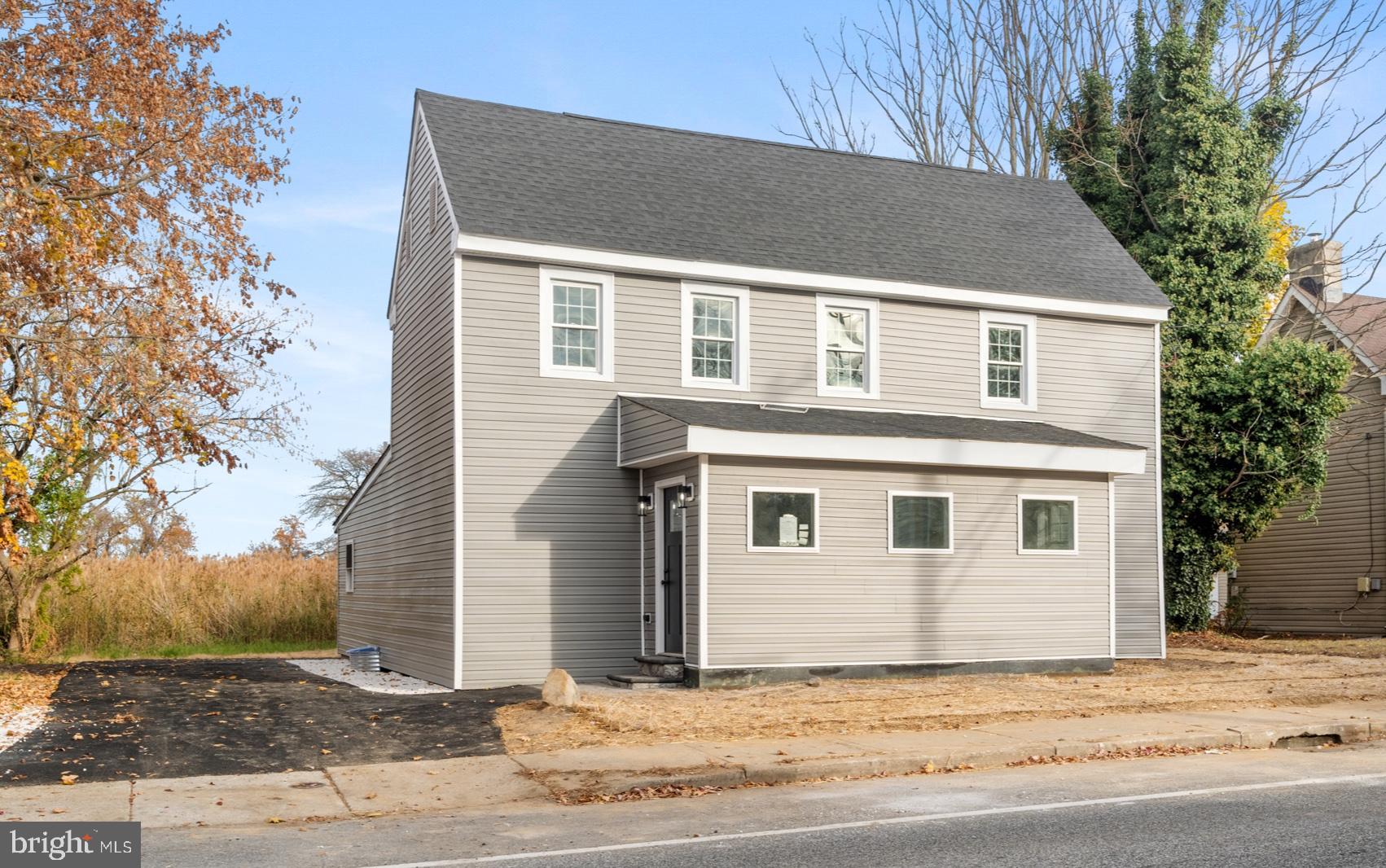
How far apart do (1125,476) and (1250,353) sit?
19.7 ft

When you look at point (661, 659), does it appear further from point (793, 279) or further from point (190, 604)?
point (190, 604)

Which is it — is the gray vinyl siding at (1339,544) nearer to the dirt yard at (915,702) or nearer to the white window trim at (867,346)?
the dirt yard at (915,702)

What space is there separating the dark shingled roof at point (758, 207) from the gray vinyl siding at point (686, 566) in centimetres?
322

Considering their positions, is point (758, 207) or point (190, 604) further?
point (190, 604)

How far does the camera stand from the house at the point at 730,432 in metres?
17.0

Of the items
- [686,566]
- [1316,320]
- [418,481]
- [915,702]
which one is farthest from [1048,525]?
[1316,320]

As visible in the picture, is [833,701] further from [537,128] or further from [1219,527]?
[1219,527]

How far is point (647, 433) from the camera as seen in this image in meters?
17.2

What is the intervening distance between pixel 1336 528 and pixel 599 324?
18.8 m

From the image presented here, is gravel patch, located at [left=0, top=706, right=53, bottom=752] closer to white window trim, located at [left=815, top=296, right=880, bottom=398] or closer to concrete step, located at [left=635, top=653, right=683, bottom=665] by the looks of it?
concrete step, located at [left=635, top=653, right=683, bottom=665]

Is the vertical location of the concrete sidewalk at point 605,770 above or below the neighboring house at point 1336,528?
below

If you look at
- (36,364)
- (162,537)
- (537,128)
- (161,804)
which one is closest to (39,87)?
(36,364)

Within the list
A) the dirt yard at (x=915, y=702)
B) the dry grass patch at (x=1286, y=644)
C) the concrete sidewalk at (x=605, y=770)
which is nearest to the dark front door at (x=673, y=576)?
the dirt yard at (x=915, y=702)

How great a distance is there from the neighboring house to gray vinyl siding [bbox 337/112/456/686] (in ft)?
63.3
